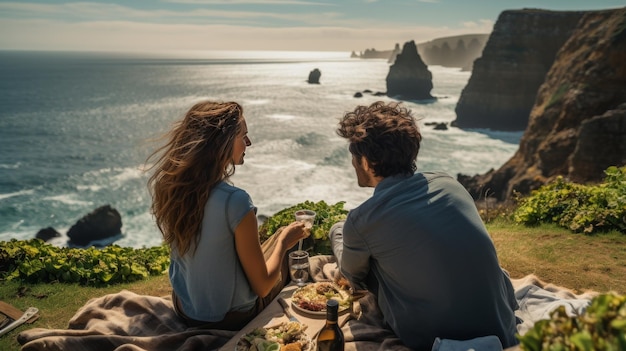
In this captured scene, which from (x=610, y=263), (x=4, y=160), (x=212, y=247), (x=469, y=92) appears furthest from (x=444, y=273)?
(x=469, y=92)

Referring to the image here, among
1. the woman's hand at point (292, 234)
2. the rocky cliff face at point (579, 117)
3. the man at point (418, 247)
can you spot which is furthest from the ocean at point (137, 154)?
the rocky cliff face at point (579, 117)

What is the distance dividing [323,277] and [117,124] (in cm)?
7973

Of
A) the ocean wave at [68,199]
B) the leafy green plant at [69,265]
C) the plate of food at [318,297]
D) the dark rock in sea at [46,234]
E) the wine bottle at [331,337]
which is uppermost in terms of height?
the wine bottle at [331,337]

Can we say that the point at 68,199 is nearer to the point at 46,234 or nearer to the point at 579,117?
the point at 46,234

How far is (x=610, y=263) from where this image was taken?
6.69 m

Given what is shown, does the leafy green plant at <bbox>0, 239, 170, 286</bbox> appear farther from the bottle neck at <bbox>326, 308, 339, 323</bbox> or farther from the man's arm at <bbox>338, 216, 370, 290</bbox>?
the bottle neck at <bbox>326, 308, 339, 323</bbox>

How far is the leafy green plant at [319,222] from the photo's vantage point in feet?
21.5

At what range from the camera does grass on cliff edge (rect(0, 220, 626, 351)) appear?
19.8ft

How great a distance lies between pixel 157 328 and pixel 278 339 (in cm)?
135

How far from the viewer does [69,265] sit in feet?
22.4

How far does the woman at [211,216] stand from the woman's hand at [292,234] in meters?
0.21

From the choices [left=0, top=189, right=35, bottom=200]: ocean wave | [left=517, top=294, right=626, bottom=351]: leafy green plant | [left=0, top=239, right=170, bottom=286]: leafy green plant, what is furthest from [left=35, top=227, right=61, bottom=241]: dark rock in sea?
[left=517, top=294, right=626, bottom=351]: leafy green plant

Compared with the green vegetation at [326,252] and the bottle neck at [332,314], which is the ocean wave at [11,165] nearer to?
the green vegetation at [326,252]

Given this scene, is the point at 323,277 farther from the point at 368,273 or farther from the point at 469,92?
the point at 469,92
